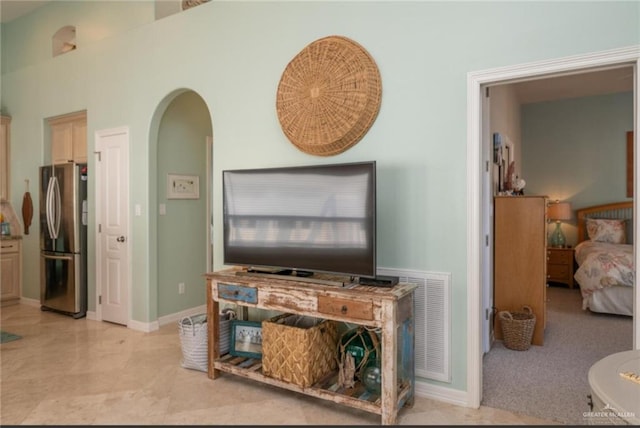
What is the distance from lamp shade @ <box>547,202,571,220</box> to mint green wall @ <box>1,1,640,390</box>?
459cm

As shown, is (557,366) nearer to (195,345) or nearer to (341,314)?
(341,314)

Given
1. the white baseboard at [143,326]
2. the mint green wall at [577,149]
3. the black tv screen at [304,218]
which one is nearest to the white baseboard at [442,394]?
the black tv screen at [304,218]

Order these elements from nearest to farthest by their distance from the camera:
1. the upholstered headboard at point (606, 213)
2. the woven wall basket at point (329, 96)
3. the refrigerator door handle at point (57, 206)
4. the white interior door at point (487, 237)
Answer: the woven wall basket at point (329, 96)
the white interior door at point (487, 237)
the refrigerator door handle at point (57, 206)
the upholstered headboard at point (606, 213)

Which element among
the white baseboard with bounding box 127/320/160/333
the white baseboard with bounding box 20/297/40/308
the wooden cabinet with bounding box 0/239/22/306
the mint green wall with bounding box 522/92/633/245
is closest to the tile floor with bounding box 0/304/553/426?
the white baseboard with bounding box 127/320/160/333

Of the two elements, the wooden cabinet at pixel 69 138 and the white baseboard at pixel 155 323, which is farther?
the wooden cabinet at pixel 69 138

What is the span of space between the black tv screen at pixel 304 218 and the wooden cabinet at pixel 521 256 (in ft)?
6.12

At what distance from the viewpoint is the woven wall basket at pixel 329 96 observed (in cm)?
288

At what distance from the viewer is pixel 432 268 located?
108 inches

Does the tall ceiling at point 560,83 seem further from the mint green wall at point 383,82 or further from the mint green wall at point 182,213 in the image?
the mint green wall at point 182,213

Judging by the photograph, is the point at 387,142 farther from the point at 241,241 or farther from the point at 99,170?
the point at 99,170

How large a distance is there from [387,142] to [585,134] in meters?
5.24

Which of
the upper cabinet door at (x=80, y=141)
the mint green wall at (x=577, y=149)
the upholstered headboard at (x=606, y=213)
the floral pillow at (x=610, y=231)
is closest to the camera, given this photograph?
the upper cabinet door at (x=80, y=141)

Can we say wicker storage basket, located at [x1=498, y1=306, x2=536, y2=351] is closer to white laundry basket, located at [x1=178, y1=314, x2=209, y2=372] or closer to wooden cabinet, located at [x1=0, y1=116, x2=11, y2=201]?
white laundry basket, located at [x1=178, y1=314, x2=209, y2=372]

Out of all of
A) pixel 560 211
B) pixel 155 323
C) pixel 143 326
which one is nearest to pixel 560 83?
pixel 560 211
